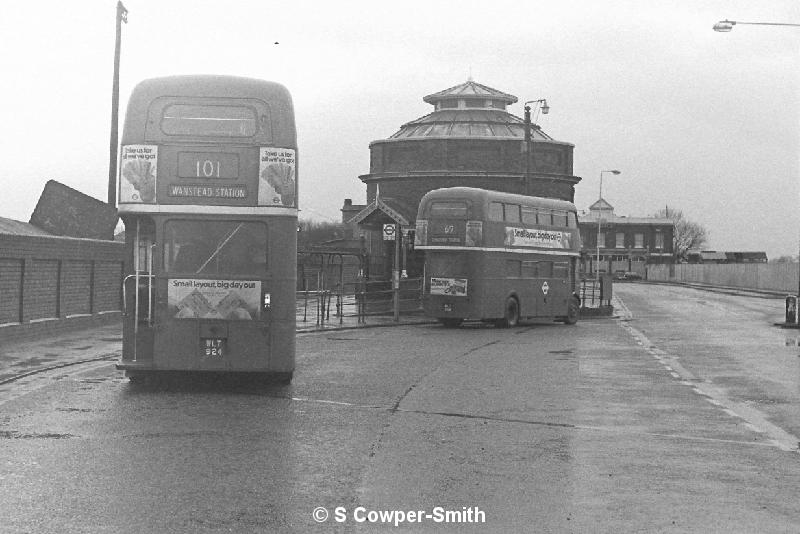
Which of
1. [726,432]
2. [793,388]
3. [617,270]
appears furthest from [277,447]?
[617,270]

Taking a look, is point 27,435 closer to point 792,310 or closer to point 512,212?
point 512,212

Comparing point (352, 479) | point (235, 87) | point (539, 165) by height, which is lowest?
point (352, 479)

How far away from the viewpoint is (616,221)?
14475 centimetres

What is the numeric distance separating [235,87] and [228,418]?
4508 mm

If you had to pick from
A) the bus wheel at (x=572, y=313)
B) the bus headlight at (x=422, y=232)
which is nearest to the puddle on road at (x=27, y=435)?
the bus headlight at (x=422, y=232)

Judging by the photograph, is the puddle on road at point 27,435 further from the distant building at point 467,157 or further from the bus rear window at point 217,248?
the distant building at point 467,157

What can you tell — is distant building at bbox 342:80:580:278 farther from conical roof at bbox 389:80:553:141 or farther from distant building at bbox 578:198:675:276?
distant building at bbox 578:198:675:276

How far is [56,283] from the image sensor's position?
25.0m

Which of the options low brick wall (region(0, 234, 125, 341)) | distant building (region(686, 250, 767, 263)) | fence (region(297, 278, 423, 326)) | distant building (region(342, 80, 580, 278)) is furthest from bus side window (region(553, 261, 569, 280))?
distant building (region(686, 250, 767, 263))

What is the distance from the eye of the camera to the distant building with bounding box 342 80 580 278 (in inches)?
3228

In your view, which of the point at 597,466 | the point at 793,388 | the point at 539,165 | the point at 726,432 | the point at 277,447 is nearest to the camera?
the point at 597,466

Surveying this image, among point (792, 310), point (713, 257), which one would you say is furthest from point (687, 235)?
point (792, 310)

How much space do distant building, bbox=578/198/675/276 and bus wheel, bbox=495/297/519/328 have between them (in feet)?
356

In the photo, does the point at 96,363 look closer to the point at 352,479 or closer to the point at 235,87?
the point at 235,87
